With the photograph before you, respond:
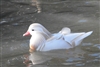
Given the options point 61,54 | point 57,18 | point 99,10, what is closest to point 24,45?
→ point 61,54

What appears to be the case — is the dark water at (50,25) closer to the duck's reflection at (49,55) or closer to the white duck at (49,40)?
the duck's reflection at (49,55)

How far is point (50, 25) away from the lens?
8469 millimetres

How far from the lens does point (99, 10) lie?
9836mm

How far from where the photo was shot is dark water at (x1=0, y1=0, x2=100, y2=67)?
6058 millimetres

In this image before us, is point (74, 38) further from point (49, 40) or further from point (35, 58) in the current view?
point (35, 58)

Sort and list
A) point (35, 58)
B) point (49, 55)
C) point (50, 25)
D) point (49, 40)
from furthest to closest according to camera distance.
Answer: point (50, 25)
point (49, 40)
point (49, 55)
point (35, 58)

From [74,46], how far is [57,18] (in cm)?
266

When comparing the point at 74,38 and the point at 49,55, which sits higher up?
the point at 74,38

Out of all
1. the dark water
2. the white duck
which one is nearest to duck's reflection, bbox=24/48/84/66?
the dark water

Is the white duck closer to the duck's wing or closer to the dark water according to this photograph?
the duck's wing

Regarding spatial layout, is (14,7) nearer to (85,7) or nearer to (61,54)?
(85,7)

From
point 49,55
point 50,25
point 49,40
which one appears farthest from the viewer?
point 50,25

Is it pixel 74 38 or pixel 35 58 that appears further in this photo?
pixel 74 38

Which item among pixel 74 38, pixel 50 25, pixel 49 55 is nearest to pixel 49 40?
pixel 49 55
